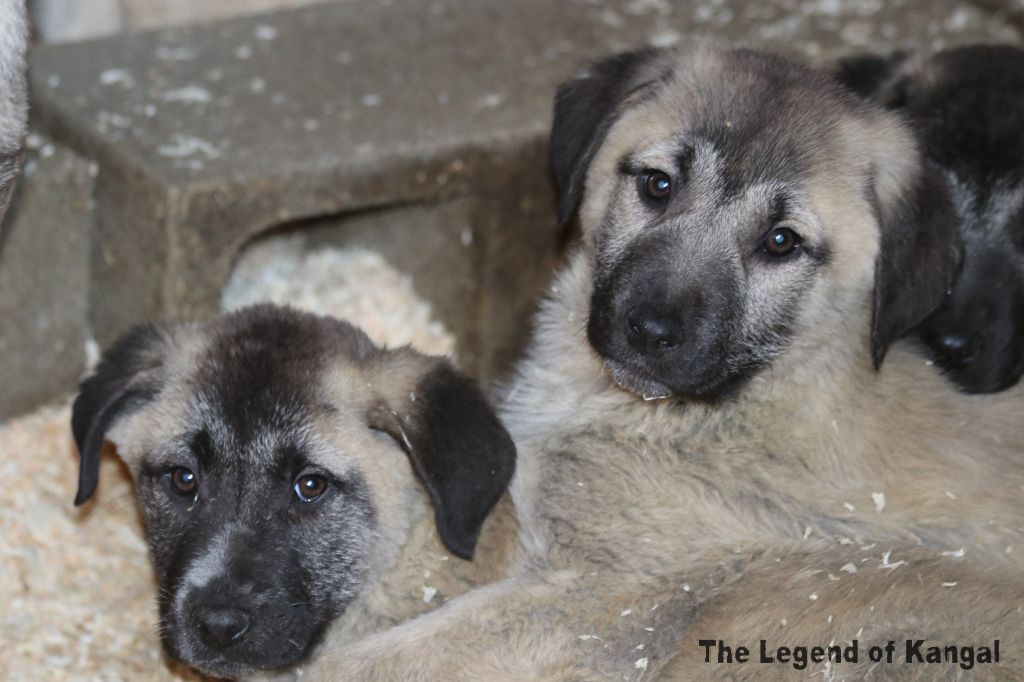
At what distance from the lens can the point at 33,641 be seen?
479 cm

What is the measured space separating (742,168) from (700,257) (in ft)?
1.00

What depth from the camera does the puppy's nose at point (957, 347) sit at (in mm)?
4680

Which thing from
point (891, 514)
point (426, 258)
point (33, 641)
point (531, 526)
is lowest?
point (33, 641)

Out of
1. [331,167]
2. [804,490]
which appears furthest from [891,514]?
[331,167]

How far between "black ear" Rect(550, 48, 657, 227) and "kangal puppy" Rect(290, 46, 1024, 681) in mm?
120

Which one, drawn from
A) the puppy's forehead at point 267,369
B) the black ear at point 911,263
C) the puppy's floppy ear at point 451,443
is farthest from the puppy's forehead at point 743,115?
the puppy's forehead at point 267,369

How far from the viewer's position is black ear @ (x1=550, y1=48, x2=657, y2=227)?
4.77m

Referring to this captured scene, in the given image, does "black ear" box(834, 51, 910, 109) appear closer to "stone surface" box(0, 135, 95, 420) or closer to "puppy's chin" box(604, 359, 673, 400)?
"puppy's chin" box(604, 359, 673, 400)

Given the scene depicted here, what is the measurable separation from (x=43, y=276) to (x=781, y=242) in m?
3.08

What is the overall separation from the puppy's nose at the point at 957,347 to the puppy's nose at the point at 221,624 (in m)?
2.43

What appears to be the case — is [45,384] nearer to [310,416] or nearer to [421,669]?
[310,416]

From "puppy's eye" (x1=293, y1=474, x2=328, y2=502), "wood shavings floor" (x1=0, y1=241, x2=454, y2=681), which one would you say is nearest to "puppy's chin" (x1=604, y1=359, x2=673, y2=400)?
"puppy's eye" (x1=293, y1=474, x2=328, y2=502)

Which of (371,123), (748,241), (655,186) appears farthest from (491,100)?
(748,241)

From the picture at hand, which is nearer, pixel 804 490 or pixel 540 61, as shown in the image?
pixel 804 490
